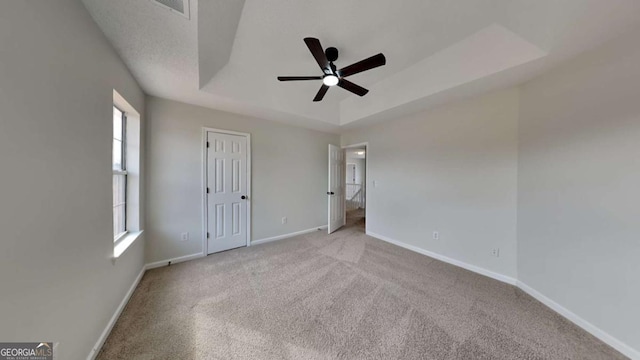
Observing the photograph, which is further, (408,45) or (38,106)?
(408,45)

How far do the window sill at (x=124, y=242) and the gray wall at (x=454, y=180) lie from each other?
12.1ft

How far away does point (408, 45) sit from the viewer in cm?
226

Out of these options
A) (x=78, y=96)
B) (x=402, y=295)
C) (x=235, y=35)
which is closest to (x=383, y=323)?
(x=402, y=295)

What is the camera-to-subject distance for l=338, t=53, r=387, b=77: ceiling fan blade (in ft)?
5.53

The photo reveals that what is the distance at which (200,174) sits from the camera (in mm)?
2984

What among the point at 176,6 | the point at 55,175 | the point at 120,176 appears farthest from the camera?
the point at 120,176

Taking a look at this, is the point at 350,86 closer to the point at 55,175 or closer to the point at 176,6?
the point at 176,6

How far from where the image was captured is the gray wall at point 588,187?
147cm

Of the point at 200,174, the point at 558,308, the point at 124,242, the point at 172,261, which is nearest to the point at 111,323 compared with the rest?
the point at 124,242

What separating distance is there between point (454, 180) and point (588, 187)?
4.07ft

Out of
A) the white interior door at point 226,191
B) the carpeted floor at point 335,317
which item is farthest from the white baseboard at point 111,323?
the white interior door at point 226,191

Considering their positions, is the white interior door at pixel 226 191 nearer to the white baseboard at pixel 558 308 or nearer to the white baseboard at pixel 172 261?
the white baseboard at pixel 172 261

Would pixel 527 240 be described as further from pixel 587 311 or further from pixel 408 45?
pixel 408 45

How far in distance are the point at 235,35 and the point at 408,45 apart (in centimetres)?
194
